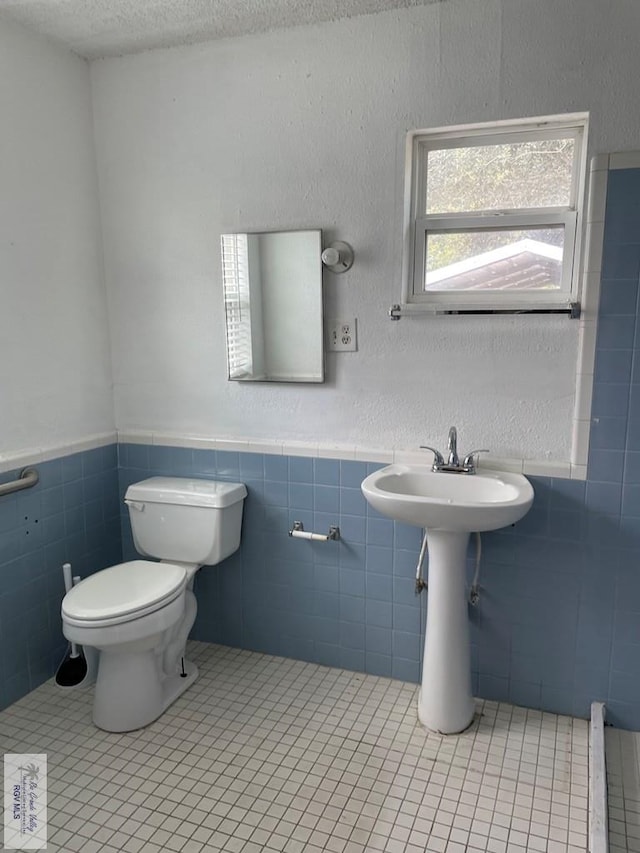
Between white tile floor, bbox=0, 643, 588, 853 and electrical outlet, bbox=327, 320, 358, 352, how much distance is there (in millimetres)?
1258

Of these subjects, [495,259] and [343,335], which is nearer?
[495,259]

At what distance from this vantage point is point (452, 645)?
205 cm

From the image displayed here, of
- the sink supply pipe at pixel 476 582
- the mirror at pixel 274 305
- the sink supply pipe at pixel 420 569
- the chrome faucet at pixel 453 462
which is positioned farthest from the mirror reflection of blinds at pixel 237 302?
the sink supply pipe at pixel 476 582

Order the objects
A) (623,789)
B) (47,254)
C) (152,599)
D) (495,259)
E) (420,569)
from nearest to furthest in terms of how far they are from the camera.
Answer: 1. (623,789)
2. (152,599)
3. (495,259)
4. (420,569)
5. (47,254)

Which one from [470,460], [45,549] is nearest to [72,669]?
[45,549]

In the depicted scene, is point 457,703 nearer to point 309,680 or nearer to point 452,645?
point 452,645

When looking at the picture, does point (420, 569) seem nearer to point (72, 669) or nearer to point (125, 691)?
point (125, 691)

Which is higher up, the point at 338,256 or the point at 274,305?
the point at 338,256

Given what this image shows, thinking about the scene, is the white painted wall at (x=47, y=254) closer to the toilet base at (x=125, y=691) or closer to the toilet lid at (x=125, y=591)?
the toilet lid at (x=125, y=591)

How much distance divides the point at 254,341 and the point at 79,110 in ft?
3.74

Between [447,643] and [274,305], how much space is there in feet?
4.38

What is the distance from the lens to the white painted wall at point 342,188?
6.34 ft

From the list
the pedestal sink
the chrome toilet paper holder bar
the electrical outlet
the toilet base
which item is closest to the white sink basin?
the pedestal sink

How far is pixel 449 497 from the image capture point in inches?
83.0
